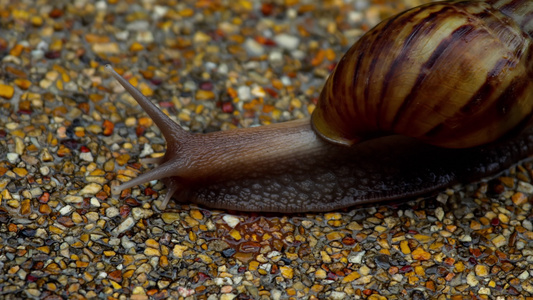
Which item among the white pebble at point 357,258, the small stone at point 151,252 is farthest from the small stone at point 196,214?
the white pebble at point 357,258

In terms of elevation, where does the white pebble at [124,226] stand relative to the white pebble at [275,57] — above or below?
below

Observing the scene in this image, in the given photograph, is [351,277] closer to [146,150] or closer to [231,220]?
[231,220]

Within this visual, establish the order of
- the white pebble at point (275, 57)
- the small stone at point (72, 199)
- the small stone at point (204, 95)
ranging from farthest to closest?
the white pebble at point (275, 57)
the small stone at point (204, 95)
the small stone at point (72, 199)

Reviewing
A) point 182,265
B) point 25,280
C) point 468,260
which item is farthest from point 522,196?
point 25,280

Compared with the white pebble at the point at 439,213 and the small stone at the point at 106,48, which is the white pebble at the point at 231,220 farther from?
the small stone at the point at 106,48

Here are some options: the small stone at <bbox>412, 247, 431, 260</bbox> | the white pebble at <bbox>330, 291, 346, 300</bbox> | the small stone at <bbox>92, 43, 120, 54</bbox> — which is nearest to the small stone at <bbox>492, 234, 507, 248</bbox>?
the small stone at <bbox>412, 247, 431, 260</bbox>

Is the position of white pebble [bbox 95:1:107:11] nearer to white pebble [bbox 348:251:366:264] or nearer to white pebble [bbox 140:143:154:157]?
white pebble [bbox 140:143:154:157]

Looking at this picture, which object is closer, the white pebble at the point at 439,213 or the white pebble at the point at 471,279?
the white pebble at the point at 471,279

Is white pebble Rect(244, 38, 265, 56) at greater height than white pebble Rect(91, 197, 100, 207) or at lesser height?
greater
